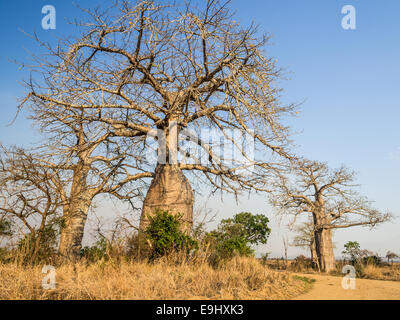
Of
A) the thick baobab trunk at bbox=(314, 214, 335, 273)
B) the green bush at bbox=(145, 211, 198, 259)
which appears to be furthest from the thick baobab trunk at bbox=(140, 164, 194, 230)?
the thick baobab trunk at bbox=(314, 214, 335, 273)

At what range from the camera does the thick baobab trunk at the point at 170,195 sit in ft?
22.2

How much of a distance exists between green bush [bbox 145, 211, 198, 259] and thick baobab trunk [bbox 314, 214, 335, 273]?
29.6 ft

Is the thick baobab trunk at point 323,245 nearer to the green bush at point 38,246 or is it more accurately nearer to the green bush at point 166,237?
the green bush at point 166,237

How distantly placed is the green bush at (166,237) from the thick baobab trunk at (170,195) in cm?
47

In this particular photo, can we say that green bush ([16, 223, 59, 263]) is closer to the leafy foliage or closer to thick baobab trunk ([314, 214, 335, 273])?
the leafy foliage

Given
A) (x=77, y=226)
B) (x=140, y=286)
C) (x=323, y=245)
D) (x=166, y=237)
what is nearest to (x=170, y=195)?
(x=166, y=237)

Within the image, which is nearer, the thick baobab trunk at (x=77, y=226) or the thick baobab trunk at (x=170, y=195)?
the thick baobab trunk at (x=170, y=195)

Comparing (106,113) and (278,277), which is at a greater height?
(106,113)

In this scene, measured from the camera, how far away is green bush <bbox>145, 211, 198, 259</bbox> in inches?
225

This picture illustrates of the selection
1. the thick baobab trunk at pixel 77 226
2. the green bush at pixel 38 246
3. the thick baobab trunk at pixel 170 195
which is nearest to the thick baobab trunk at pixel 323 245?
the thick baobab trunk at pixel 170 195
